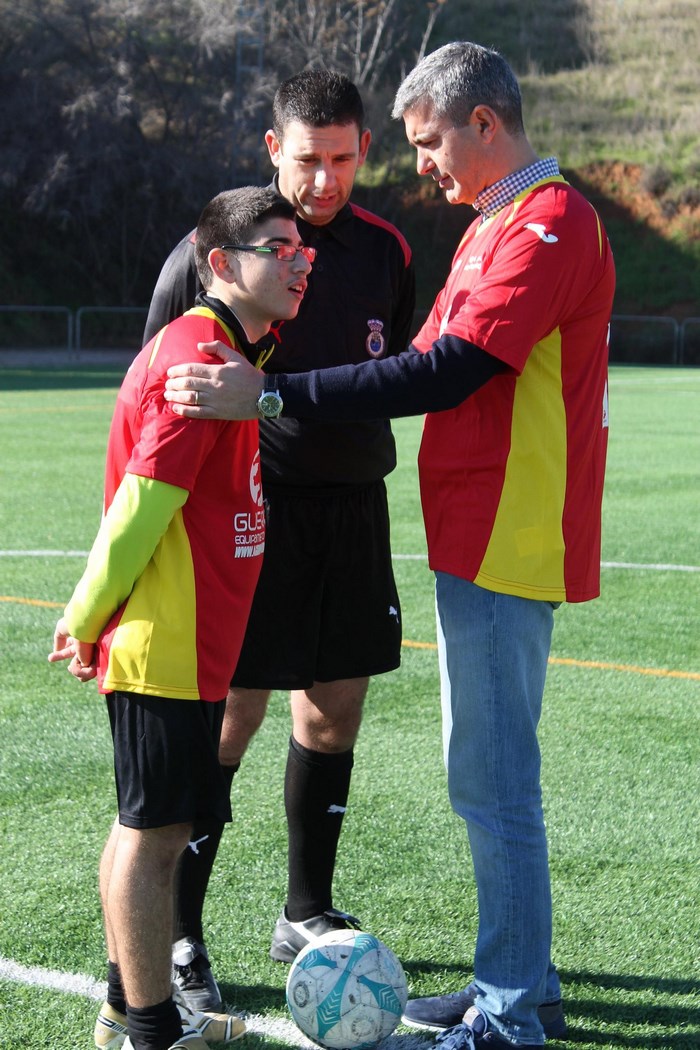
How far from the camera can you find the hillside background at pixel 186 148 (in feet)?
127

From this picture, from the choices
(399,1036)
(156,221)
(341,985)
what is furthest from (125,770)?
(156,221)

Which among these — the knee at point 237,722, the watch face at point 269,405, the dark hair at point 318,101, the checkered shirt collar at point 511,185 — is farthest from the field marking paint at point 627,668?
the watch face at point 269,405

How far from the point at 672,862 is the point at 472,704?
5.27 feet

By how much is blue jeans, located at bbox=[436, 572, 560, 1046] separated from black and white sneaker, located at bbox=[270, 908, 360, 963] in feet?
2.35

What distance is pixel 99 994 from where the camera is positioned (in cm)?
333

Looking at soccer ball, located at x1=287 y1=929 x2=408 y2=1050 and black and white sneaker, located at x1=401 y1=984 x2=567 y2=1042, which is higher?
soccer ball, located at x1=287 y1=929 x2=408 y2=1050

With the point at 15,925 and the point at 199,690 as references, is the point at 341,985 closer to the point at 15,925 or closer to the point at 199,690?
the point at 199,690

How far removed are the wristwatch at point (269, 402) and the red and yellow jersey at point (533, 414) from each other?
0.43 metres

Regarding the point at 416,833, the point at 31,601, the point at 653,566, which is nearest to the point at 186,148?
the point at 653,566

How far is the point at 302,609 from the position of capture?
3666mm

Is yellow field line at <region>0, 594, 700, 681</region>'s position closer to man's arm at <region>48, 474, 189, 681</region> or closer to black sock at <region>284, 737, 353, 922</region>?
black sock at <region>284, 737, 353, 922</region>

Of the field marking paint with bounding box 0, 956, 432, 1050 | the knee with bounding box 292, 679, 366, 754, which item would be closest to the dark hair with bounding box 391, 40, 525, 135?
the knee with bounding box 292, 679, 366, 754

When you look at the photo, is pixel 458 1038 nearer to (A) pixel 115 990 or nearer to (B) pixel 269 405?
(A) pixel 115 990

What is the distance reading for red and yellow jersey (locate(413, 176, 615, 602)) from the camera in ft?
9.34
